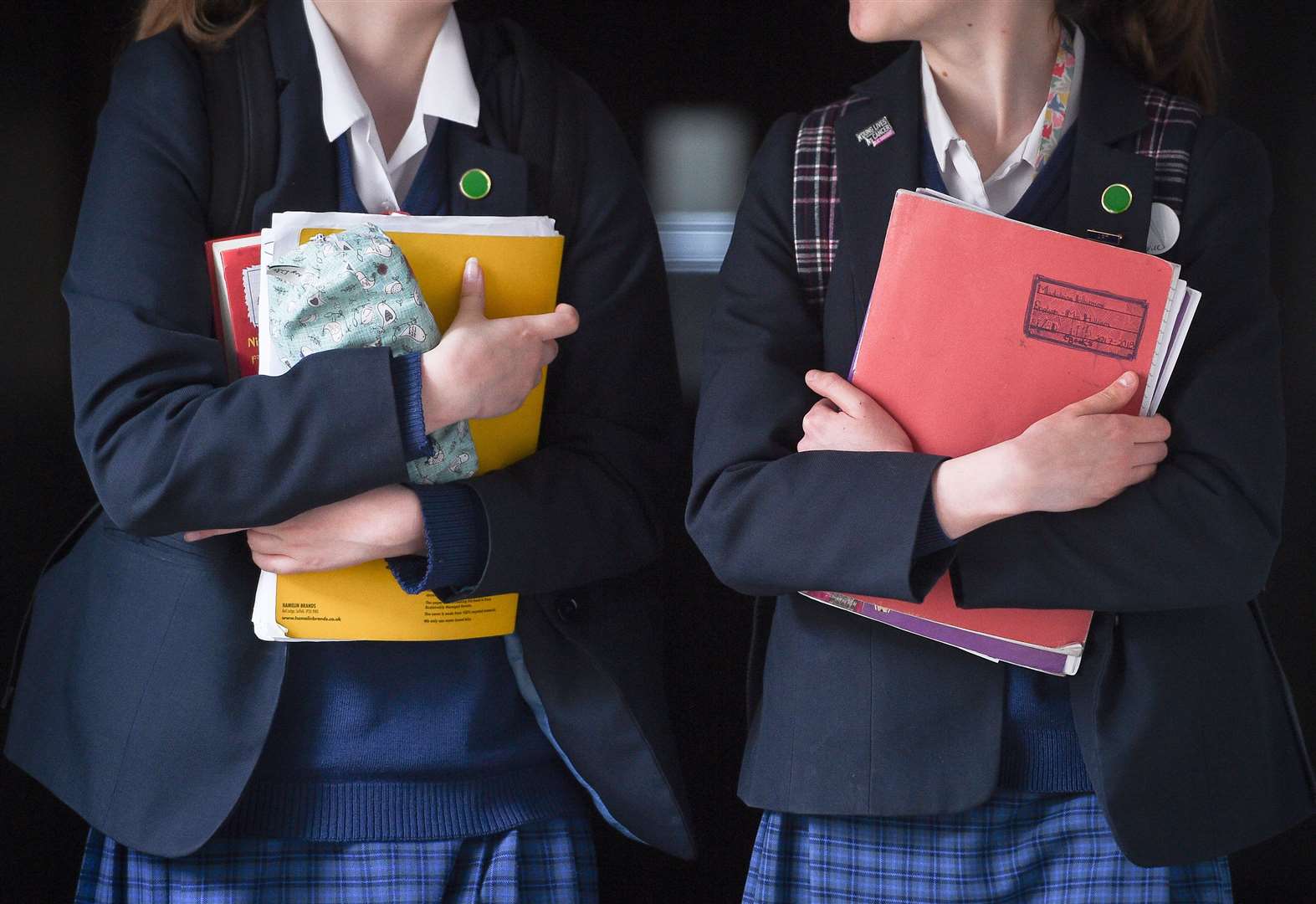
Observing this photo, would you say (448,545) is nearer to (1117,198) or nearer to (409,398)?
(409,398)

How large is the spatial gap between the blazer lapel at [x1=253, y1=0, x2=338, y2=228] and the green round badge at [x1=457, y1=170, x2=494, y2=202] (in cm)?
15

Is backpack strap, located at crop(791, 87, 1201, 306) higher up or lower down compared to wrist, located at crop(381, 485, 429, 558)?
higher up

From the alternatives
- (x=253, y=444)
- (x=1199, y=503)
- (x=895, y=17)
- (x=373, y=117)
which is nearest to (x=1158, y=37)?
(x=895, y=17)

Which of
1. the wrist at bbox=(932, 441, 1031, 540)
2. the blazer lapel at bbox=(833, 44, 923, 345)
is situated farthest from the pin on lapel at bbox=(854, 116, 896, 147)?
the wrist at bbox=(932, 441, 1031, 540)

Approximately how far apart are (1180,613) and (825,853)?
A: 48 centimetres

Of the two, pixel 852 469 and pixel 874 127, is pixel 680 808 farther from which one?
pixel 874 127

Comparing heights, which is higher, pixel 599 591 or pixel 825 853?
pixel 599 591

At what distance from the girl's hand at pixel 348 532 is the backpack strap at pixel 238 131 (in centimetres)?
35

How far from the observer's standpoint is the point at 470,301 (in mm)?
1526

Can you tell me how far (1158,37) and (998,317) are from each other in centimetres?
58

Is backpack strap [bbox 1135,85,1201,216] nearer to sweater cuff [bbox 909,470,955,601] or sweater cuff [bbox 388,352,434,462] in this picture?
sweater cuff [bbox 909,470,955,601]

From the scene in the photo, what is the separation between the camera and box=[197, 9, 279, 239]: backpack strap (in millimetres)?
1604

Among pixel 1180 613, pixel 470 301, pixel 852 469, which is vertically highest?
pixel 470 301

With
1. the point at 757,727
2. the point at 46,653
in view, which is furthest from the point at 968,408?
the point at 46,653
